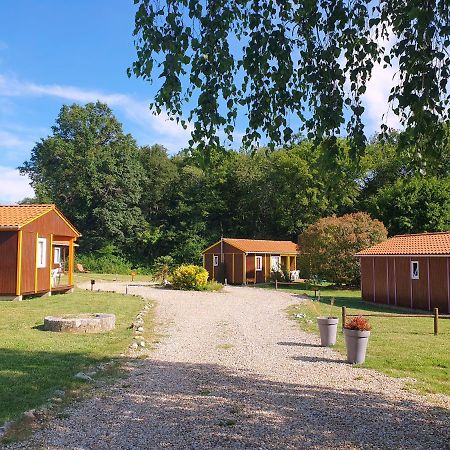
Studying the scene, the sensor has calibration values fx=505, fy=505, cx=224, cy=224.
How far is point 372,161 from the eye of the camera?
1941 inches

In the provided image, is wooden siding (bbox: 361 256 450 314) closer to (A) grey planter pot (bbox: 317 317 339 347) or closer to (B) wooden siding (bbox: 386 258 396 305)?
(B) wooden siding (bbox: 386 258 396 305)

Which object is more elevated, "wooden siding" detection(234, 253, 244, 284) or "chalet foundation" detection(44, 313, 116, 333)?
"wooden siding" detection(234, 253, 244, 284)

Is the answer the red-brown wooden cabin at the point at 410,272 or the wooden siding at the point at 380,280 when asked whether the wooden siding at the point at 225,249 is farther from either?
the wooden siding at the point at 380,280

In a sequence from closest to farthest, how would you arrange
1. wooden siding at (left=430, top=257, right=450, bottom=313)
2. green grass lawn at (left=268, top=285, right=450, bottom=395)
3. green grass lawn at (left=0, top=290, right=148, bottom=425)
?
green grass lawn at (left=0, top=290, right=148, bottom=425)
green grass lawn at (left=268, top=285, right=450, bottom=395)
wooden siding at (left=430, top=257, right=450, bottom=313)

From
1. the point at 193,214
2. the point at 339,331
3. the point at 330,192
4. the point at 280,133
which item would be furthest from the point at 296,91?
the point at 193,214

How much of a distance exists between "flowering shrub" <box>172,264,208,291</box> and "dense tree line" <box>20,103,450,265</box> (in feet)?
64.4

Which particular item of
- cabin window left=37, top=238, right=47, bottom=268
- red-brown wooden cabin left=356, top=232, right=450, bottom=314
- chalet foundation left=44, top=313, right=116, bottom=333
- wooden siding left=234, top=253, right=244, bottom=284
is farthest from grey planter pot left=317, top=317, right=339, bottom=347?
wooden siding left=234, top=253, right=244, bottom=284

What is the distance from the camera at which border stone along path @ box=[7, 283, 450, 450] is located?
5.17m

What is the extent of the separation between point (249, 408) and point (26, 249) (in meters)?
16.0

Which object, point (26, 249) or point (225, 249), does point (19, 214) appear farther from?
point (225, 249)

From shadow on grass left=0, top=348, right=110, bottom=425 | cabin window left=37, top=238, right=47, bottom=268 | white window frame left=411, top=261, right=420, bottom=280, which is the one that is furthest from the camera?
white window frame left=411, top=261, right=420, bottom=280

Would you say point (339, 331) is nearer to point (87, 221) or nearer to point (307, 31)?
point (307, 31)

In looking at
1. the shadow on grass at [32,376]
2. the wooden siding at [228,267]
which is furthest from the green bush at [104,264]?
the shadow on grass at [32,376]

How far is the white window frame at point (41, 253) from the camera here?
69.1ft
